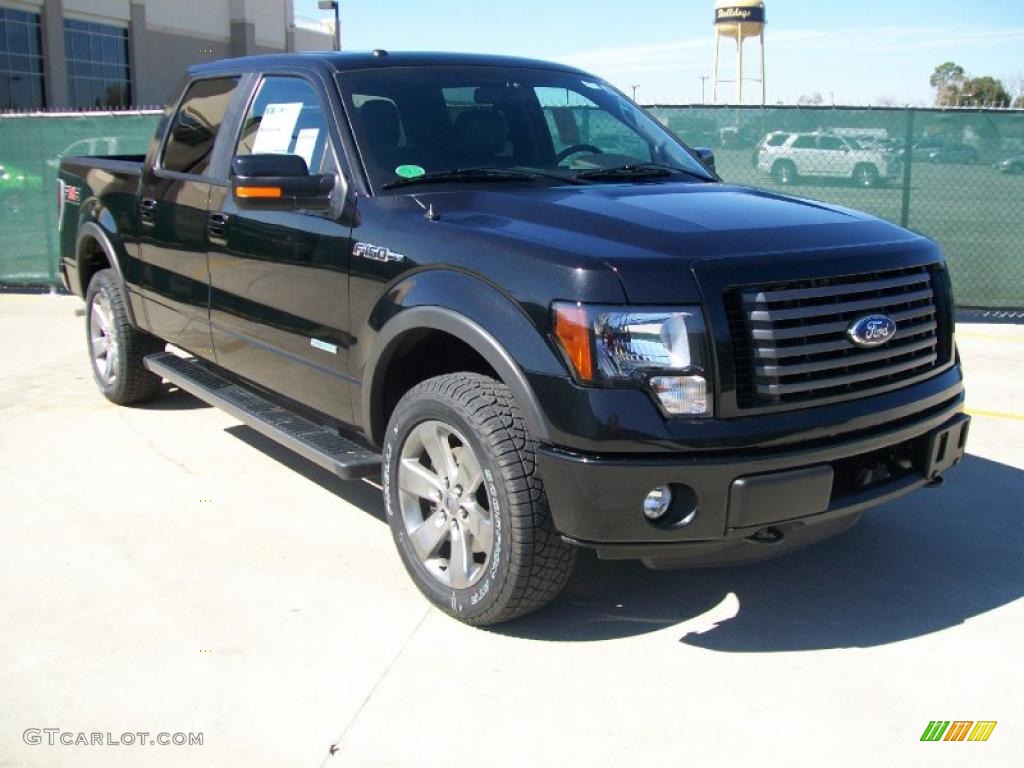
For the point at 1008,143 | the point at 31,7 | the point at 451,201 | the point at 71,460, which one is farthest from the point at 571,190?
the point at 31,7

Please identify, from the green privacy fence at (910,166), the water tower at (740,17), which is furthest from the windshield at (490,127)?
A: the water tower at (740,17)

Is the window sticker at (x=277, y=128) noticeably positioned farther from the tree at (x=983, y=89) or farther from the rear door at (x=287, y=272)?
the tree at (x=983, y=89)

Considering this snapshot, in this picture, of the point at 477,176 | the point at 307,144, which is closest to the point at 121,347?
the point at 307,144

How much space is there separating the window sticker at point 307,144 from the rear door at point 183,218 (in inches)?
29.0

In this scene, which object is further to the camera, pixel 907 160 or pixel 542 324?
pixel 907 160

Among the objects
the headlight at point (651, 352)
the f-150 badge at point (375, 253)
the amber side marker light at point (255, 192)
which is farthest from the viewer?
the amber side marker light at point (255, 192)

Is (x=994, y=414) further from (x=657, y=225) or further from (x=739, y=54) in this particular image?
(x=739, y=54)

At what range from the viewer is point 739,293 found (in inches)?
131

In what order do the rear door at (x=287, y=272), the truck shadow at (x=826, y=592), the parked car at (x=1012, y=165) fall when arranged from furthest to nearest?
the parked car at (x=1012, y=165) < the rear door at (x=287, y=272) < the truck shadow at (x=826, y=592)

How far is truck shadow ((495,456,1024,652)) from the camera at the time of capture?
3.80m

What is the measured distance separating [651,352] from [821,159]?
7.30 metres

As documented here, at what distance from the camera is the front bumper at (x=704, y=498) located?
3232mm

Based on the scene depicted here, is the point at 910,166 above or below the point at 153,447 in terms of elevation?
above

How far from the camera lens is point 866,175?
9852 mm
